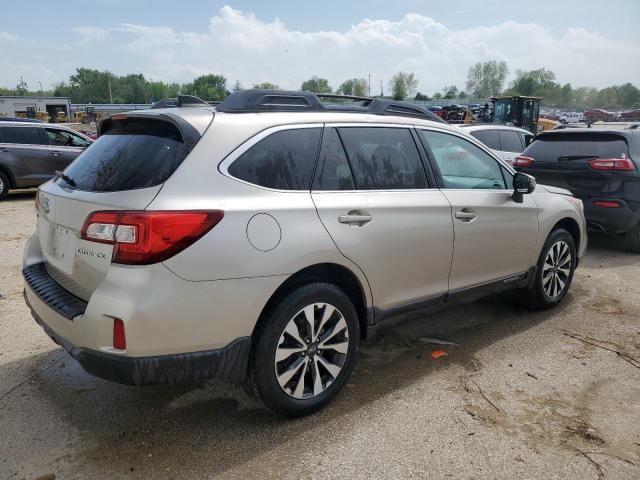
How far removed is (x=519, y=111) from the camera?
26641mm

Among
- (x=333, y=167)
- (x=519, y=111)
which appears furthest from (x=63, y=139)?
(x=519, y=111)

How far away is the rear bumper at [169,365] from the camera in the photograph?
2.42m

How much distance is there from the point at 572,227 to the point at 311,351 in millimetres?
3346

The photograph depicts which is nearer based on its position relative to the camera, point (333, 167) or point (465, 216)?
point (333, 167)

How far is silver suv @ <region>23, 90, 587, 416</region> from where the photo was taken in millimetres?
2412

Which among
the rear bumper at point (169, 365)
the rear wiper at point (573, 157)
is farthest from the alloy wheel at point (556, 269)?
the rear bumper at point (169, 365)

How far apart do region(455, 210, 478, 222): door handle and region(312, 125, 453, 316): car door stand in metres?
0.10

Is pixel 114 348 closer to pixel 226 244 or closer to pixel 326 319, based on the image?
pixel 226 244

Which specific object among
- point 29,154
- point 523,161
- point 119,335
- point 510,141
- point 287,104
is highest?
point 287,104

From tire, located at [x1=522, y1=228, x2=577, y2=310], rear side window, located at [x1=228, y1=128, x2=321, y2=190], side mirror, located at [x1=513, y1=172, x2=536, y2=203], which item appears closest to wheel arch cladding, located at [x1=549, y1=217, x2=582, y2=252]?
tire, located at [x1=522, y1=228, x2=577, y2=310]

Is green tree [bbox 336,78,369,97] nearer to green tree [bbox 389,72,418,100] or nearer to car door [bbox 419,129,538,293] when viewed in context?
green tree [bbox 389,72,418,100]

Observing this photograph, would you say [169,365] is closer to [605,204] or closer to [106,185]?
[106,185]

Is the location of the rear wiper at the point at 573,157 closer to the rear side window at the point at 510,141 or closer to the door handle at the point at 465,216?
the rear side window at the point at 510,141

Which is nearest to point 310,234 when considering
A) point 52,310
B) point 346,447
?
point 346,447
